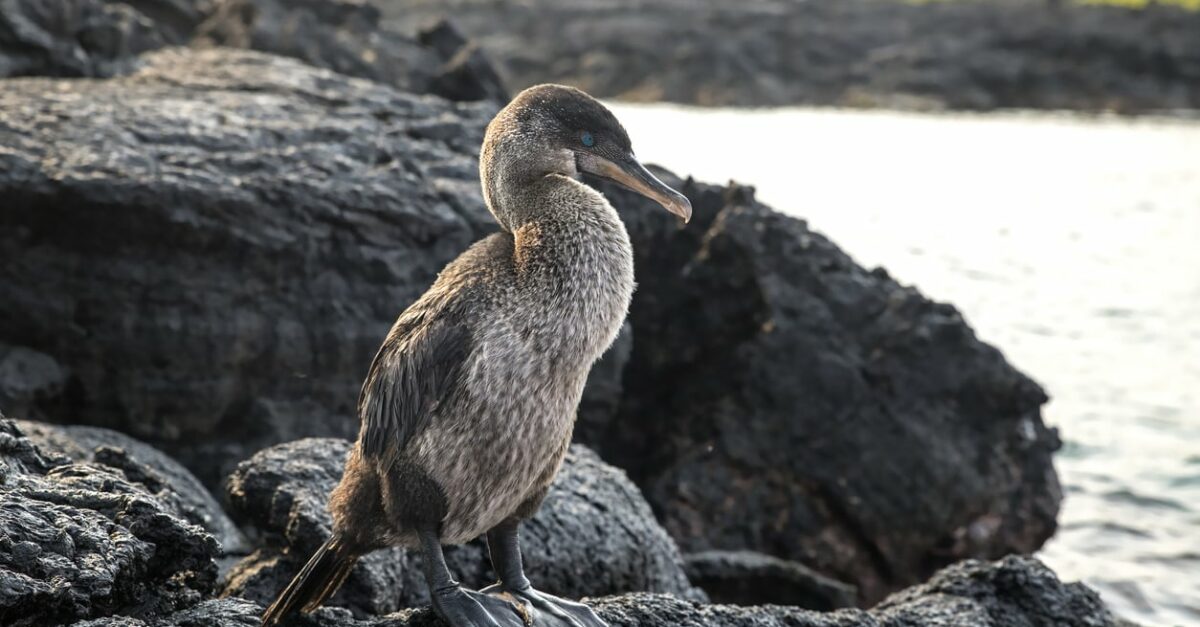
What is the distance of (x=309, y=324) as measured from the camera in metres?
7.18

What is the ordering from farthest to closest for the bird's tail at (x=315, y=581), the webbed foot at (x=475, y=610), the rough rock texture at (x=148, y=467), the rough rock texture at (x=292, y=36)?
the rough rock texture at (x=292, y=36) < the rough rock texture at (x=148, y=467) < the bird's tail at (x=315, y=581) < the webbed foot at (x=475, y=610)

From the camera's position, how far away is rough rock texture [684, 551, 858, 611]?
724 centimetres

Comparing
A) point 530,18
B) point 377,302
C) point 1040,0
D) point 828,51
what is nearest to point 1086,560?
point 377,302

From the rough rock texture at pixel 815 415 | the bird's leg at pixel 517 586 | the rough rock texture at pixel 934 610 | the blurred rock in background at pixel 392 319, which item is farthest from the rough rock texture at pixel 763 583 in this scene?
the bird's leg at pixel 517 586

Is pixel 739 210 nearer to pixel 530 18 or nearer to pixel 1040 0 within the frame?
pixel 530 18

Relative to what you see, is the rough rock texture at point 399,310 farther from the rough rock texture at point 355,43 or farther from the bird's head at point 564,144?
the bird's head at point 564,144

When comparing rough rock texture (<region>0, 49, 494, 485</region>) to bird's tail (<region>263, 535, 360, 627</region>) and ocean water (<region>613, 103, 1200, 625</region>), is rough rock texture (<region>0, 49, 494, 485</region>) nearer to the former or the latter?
bird's tail (<region>263, 535, 360, 627</region>)

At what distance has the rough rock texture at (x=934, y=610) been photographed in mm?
4426

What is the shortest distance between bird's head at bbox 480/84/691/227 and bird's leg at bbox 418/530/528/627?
1174mm

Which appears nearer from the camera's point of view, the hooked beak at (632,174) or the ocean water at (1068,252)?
the hooked beak at (632,174)

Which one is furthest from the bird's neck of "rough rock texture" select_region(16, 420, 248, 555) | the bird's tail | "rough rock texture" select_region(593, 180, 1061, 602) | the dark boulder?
the dark boulder

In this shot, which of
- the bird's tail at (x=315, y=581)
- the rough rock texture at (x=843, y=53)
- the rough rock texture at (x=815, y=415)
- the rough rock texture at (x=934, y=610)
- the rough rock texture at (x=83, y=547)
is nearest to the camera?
the rough rock texture at (x=83, y=547)

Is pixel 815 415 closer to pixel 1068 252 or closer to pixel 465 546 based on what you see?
pixel 465 546

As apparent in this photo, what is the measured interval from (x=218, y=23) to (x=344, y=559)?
8.98 metres
